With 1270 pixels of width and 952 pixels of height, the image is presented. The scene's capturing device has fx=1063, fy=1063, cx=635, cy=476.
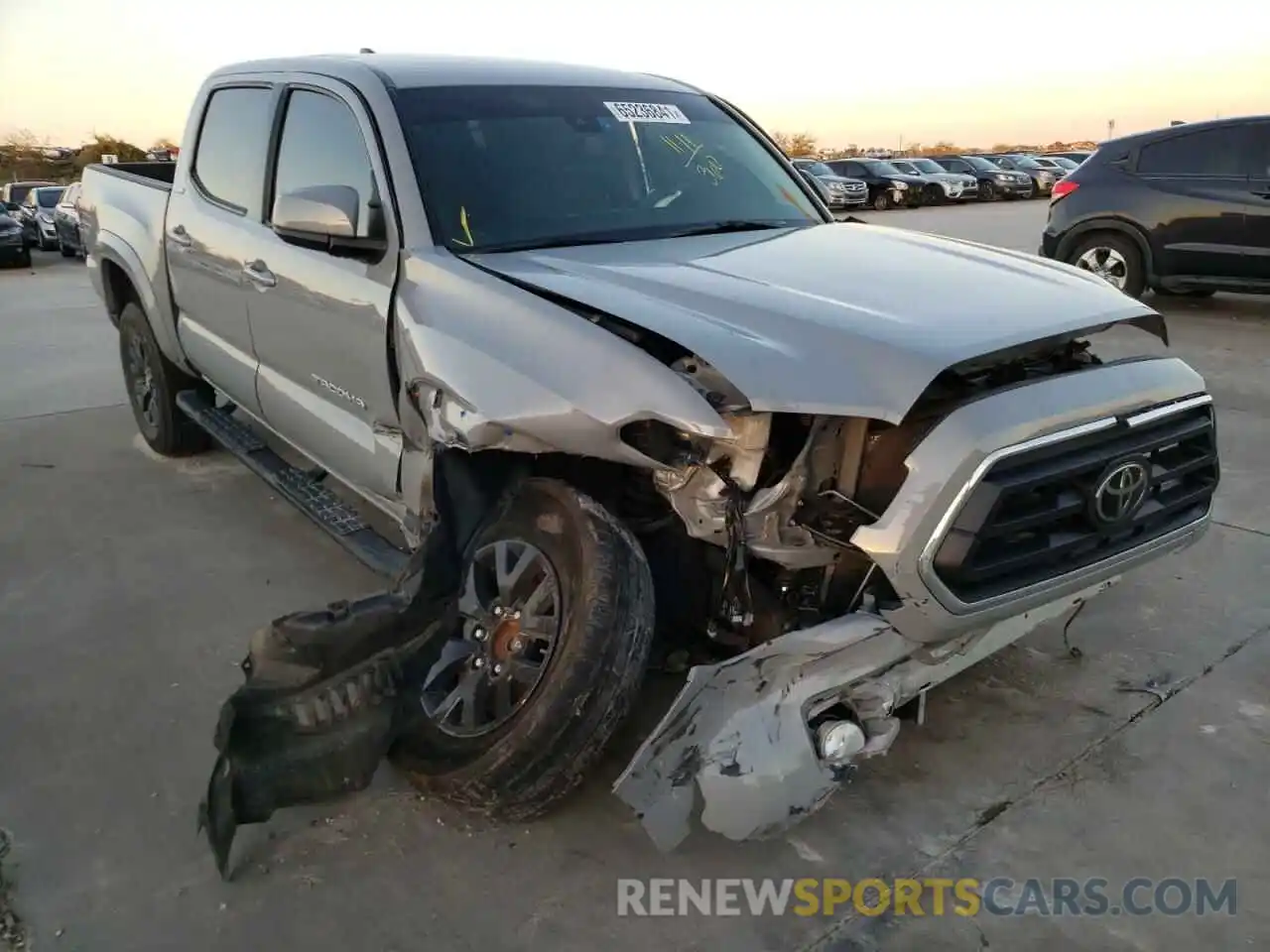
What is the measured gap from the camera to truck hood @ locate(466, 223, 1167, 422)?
7.71 ft

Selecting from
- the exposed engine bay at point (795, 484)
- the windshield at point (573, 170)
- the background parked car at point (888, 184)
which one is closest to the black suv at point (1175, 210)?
the windshield at point (573, 170)

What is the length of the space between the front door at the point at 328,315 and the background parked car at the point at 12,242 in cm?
1555

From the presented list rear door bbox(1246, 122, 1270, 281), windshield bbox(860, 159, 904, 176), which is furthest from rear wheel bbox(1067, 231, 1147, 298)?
windshield bbox(860, 159, 904, 176)

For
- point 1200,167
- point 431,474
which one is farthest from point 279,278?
point 1200,167

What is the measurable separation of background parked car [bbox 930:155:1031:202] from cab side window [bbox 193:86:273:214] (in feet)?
93.1

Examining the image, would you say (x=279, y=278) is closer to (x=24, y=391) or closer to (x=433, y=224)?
(x=433, y=224)

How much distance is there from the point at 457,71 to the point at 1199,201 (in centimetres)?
769

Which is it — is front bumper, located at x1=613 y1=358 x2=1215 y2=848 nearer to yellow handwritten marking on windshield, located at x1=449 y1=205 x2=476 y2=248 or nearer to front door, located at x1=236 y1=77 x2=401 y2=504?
front door, located at x1=236 y1=77 x2=401 y2=504

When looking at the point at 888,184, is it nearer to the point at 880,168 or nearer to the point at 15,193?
the point at 880,168

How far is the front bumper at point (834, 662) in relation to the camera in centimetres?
233

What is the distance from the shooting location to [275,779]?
2.65 metres

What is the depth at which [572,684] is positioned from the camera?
2553 mm

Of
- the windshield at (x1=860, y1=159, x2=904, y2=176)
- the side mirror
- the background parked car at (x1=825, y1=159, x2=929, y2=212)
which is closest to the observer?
the side mirror

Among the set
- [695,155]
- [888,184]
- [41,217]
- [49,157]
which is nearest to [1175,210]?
[695,155]
